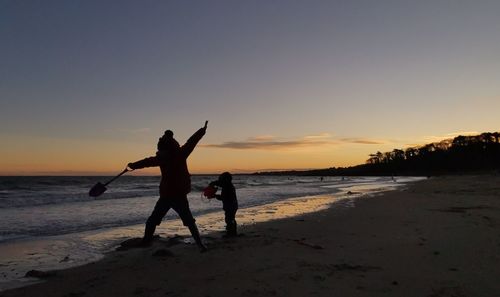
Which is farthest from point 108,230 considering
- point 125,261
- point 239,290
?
point 239,290

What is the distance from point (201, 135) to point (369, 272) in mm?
3392

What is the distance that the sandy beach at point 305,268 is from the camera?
487 centimetres

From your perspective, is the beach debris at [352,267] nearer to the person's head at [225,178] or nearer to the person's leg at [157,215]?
the person's leg at [157,215]

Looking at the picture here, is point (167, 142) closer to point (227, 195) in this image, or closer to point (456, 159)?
point (227, 195)

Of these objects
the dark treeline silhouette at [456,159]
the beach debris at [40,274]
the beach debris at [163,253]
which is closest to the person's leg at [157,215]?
the beach debris at [163,253]

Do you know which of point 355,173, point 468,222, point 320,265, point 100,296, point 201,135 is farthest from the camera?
point 355,173

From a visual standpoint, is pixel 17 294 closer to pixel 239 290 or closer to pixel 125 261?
pixel 125 261

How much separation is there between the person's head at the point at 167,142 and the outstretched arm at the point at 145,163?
239 millimetres

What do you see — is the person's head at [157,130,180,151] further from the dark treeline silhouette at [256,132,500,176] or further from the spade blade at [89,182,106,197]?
the dark treeline silhouette at [256,132,500,176]

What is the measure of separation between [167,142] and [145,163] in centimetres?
51

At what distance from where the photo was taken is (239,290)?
482cm

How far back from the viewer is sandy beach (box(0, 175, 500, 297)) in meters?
4.87

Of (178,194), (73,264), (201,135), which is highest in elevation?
(201,135)

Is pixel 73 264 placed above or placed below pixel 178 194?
below
